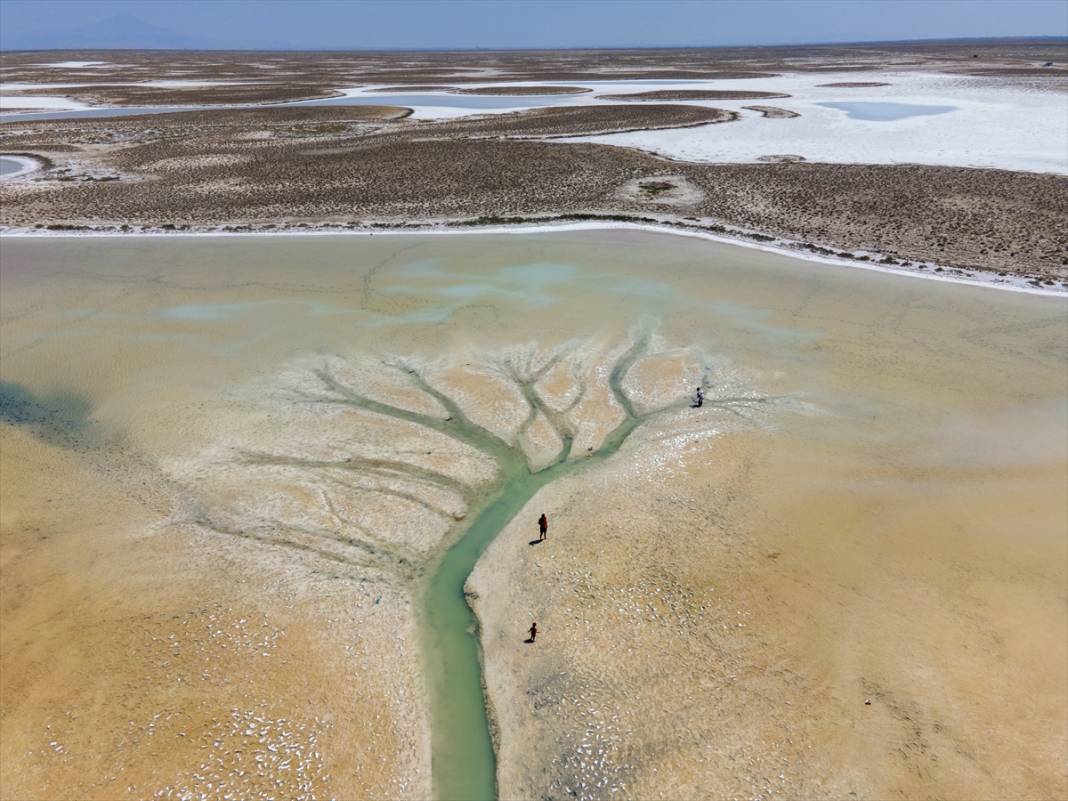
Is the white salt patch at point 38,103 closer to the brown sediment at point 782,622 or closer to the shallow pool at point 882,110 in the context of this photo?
the shallow pool at point 882,110

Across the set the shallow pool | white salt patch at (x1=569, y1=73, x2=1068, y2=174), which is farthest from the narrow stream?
the shallow pool

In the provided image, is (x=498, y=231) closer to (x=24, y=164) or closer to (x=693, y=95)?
(x=24, y=164)

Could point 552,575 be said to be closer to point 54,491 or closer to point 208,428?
point 208,428

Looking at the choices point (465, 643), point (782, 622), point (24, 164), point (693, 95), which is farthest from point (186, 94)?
point (782, 622)

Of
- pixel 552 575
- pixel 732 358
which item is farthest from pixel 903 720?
pixel 732 358

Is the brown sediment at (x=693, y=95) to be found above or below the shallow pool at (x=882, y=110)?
above

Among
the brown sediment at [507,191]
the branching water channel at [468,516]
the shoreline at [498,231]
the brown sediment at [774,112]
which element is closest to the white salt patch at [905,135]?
the brown sediment at [774,112]
